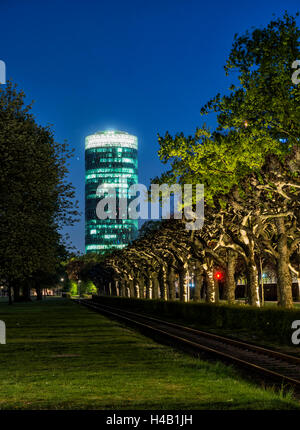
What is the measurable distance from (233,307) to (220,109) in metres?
12.9

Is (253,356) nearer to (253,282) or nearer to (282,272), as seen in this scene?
(282,272)

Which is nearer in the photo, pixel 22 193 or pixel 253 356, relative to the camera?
pixel 253 356

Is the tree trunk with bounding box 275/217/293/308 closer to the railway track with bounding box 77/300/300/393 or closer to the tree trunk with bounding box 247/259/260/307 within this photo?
the tree trunk with bounding box 247/259/260/307

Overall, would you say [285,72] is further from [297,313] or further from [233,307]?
[233,307]

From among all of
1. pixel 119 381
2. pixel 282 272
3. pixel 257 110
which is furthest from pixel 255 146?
pixel 119 381

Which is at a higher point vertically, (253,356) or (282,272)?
(282,272)

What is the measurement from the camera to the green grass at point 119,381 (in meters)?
11.3

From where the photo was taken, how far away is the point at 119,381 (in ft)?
46.3

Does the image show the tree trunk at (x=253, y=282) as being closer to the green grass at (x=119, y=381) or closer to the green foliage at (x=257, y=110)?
the green foliage at (x=257, y=110)

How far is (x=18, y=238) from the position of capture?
31594 mm

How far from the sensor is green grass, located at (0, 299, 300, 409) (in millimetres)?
11336

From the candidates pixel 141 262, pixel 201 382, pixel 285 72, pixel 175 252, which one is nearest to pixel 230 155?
pixel 285 72

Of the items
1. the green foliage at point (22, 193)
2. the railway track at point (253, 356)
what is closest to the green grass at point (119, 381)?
the railway track at point (253, 356)
